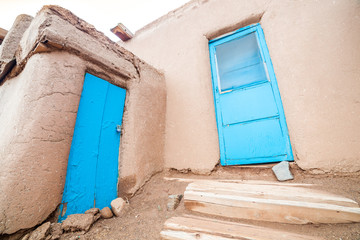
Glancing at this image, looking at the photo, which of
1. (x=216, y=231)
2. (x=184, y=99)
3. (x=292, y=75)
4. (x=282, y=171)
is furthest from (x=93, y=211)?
(x=292, y=75)

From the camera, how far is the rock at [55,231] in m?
1.22

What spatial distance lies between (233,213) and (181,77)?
2.45 metres

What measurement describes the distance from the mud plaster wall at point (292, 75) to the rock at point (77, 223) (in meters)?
1.40

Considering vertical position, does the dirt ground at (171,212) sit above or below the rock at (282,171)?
below

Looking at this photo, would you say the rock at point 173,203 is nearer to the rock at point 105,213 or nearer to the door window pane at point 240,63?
the rock at point 105,213

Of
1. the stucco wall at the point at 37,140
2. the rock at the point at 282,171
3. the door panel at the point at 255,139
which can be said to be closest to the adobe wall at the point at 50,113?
the stucco wall at the point at 37,140

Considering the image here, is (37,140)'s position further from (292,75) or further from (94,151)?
(292,75)

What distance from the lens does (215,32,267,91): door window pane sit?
8.74ft

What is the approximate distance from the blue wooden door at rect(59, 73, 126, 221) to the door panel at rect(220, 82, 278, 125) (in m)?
1.74

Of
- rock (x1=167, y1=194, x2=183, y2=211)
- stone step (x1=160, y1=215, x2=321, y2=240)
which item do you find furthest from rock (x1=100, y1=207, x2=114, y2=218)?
stone step (x1=160, y1=215, x2=321, y2=240)

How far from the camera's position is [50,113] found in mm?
1464

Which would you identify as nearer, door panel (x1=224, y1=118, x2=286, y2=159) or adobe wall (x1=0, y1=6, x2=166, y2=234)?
adobe wall (x1=0, y1=6, x2=166, y2=234)

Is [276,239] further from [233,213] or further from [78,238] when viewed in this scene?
[78,238]

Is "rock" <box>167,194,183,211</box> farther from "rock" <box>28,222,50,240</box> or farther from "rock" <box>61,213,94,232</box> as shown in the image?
"rock" <box>28,222,50,240</box>
